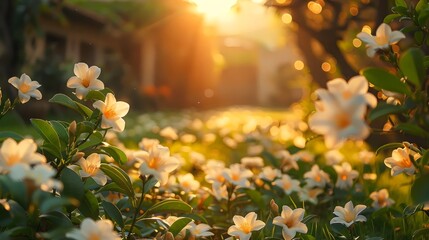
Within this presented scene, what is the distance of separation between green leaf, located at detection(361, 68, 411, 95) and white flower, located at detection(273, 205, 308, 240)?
551mm

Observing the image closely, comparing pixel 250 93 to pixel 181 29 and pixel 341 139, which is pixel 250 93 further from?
pixel 341 139

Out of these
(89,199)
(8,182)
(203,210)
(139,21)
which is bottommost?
(203,210)

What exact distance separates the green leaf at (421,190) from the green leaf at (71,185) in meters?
0.77

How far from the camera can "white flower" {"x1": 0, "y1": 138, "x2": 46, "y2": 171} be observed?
1.16 m

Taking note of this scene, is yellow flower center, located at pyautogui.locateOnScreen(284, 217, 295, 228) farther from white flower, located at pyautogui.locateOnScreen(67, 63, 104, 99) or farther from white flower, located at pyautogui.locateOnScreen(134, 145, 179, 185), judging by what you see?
white flower, located at pyautogui.locateOnScreen(67, 63, 104, 99)

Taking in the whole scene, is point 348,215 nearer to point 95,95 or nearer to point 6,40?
point 95,95

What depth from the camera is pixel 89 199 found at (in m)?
1.54

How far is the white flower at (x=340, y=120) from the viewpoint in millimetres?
995

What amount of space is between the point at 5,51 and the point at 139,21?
8.21 metres

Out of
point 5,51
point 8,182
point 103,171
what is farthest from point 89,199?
point 5,51

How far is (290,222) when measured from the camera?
1697 mm

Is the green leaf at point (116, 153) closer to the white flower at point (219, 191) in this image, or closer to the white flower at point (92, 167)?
the white flower at point (92, 167)

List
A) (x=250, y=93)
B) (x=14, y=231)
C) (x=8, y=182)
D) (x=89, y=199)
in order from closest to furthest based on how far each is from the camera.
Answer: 1. (x=8, y=182)
2. (x=14, y=231)
3. (x=89, y=199)
4. (x=250, y=93)

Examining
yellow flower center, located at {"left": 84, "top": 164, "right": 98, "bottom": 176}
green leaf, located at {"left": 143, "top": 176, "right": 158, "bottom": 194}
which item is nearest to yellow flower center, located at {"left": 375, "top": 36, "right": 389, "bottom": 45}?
green leaf, located at {"left": 143, "top": 176, "right": 158, "bottom": 194}
